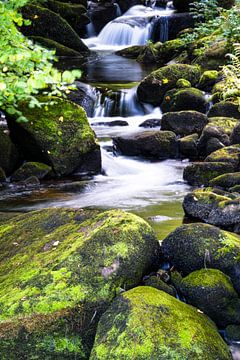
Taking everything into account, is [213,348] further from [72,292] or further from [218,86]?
[218,86]

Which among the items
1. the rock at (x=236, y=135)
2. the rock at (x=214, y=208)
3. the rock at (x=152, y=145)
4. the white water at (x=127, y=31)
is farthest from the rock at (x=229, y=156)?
the white water at (x=127, y=31)

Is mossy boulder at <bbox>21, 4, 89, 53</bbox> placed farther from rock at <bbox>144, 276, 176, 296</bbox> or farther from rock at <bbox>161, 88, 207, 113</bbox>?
rock at <bbox>144, 276, 176, 296</bbox>

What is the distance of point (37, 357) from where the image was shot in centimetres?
311

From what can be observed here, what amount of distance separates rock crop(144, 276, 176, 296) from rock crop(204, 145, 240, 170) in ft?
15.3

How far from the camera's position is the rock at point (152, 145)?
9953 mm

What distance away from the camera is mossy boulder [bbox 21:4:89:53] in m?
20.7

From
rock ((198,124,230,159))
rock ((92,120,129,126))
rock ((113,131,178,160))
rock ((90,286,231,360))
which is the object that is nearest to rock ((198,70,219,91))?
rock ((92,120,129,126))

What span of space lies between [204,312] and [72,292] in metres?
1.11

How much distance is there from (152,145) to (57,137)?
7.86 feet

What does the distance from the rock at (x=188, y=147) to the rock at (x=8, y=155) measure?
359 cm

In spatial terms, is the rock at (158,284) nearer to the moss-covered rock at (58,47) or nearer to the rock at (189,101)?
the rock at (189,101)

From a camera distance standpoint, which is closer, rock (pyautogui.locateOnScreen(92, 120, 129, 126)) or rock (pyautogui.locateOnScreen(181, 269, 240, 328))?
rock (pyautogui.locateOnScreen(181, 269, 240, 328))

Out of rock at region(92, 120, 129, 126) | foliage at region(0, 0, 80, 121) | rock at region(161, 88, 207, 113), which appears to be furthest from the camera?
rock at region(92, 120, 129, 126)

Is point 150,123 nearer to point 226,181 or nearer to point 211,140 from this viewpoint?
point 211,140
